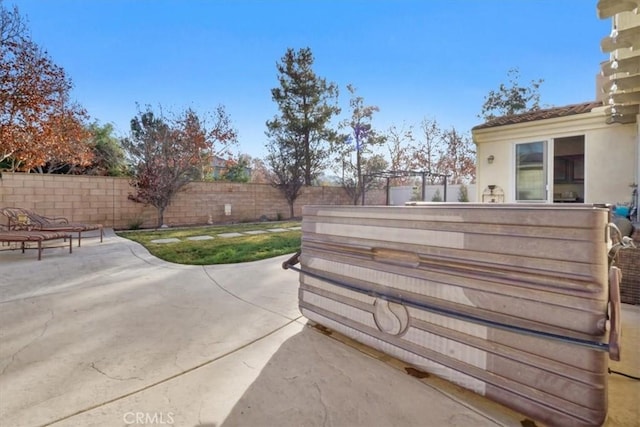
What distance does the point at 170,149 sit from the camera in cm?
1121

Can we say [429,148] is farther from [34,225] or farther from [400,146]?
[34,225]

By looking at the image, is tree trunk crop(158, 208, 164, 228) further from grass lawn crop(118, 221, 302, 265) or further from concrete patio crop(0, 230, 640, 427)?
concrete patio crop(0, 230, 640, 427)

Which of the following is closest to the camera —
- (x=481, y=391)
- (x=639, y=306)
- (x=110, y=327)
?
(x=481, y=391)

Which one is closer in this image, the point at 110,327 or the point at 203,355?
the point at 203,355

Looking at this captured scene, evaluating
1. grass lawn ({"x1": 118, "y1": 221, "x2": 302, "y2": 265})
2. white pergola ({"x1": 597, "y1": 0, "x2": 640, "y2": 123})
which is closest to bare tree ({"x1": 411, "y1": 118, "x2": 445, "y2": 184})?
white pergola ({"x1": 597, "y1": 0, "x2": 640, "y2": 123})

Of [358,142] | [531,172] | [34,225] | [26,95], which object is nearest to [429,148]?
[358,142]

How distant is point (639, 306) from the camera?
3.12 metres

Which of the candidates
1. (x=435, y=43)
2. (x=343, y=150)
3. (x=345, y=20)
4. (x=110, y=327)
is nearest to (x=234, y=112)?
(x=343, y=150)

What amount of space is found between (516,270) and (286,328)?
1778 millimetres

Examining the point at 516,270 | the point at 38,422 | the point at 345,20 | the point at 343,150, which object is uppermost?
the point at 345,20

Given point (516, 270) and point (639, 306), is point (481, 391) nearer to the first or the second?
point (516, 270)

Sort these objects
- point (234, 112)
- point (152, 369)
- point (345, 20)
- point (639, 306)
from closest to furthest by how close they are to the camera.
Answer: point (152, 369) → point (639, 306) → point (345, 20) → point (234, 112)

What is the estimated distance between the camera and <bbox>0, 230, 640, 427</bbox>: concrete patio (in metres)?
1.53

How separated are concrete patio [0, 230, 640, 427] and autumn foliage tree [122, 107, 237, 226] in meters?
7.13
